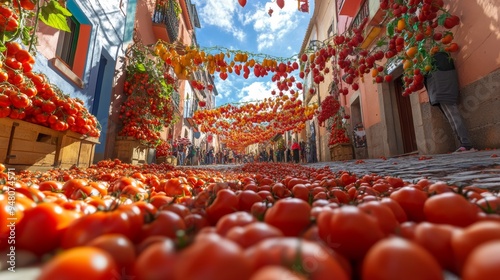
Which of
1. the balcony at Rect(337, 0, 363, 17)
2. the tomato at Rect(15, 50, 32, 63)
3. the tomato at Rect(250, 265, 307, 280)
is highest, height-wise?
the balcony at Rect(337, 0, 363, 17)

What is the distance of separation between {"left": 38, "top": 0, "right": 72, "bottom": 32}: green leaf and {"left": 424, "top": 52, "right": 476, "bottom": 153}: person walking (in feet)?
22.0

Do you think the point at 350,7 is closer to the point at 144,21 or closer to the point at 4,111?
the point at 144,21

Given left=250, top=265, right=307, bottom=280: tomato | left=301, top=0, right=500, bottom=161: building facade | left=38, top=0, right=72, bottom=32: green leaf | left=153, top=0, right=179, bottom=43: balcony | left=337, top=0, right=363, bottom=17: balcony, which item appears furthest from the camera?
left=153, top=0, right=179, bottom=43: balcony

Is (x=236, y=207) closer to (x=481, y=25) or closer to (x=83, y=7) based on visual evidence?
(x=481, y=25)

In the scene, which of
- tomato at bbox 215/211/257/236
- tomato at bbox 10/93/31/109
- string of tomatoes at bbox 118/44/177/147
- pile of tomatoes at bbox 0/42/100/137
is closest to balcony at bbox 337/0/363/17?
string of tomatoes at bbox 118/44/177/147

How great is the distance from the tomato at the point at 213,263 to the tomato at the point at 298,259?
0.11 feet

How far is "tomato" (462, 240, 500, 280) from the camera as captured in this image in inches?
17.8

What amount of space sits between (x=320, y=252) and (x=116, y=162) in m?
6.12

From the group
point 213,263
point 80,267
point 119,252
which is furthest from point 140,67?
point 213,263

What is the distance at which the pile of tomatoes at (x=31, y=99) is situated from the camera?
2912mm

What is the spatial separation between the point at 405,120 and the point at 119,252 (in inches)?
381

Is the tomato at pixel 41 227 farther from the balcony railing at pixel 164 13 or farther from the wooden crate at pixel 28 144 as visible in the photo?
the balcony railing at pixel 164 13

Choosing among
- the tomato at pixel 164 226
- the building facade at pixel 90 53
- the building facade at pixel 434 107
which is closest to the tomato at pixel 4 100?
the building facade at pixel 90 53

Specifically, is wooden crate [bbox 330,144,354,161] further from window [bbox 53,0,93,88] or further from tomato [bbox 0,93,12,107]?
tomato [bbox 0,93,12,107]
